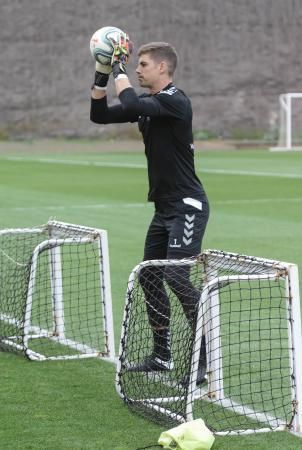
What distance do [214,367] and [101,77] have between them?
6.44 ft

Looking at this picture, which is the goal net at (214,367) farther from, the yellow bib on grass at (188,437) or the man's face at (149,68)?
the man's face at (149,68)

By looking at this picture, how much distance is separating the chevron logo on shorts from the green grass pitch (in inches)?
40.6

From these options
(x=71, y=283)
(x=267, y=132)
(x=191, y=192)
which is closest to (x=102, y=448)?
(x=191, y=192)

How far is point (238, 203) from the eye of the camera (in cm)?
1933

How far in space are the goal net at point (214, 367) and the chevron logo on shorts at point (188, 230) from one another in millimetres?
204

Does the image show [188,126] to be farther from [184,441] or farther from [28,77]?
[28,77]

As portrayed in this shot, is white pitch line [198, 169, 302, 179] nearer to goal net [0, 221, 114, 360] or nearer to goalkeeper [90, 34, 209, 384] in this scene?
goal net [0, 221, 114, 360]

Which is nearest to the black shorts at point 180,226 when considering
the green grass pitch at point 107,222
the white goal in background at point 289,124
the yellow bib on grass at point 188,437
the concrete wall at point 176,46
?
the green grass pitch at point 107,222

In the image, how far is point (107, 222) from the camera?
16484mm

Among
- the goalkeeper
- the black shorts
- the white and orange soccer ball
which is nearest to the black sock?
the goalkeeper

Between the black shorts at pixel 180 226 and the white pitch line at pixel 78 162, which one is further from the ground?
the black shorts at pixel 180 226

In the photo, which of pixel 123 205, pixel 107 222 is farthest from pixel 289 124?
pixel 107 222

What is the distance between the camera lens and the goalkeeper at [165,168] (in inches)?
278

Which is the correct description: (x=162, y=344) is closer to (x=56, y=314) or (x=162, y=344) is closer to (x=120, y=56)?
(x=56, y=314)
